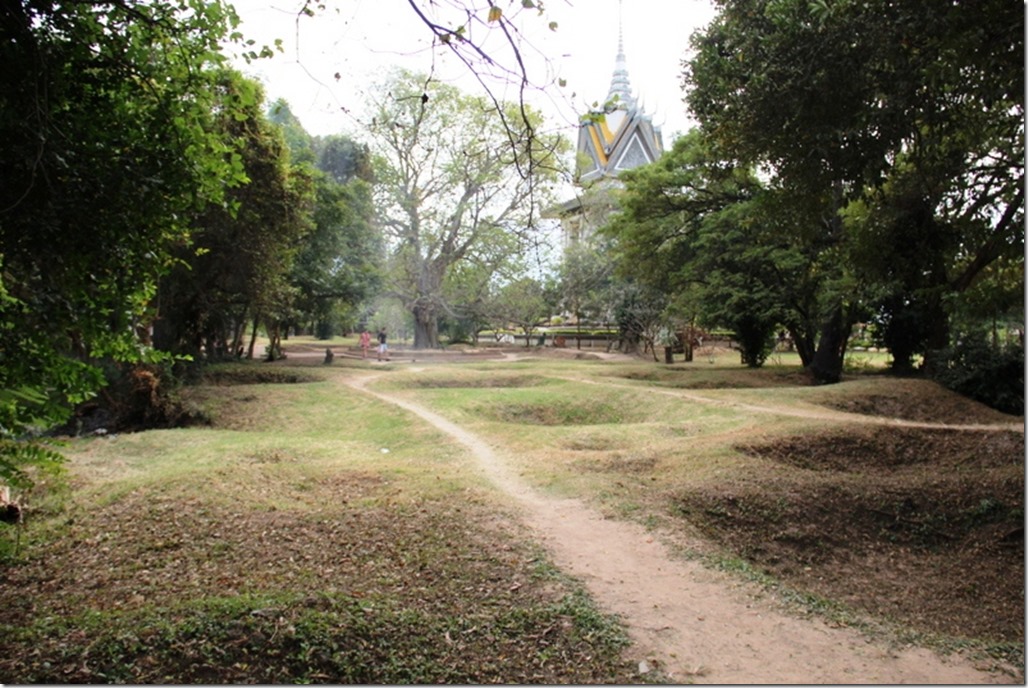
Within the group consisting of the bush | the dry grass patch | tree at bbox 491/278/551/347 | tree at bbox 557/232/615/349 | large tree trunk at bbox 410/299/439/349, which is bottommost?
the dry grass patch

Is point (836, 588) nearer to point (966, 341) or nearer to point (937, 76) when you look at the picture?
point (937, 76)

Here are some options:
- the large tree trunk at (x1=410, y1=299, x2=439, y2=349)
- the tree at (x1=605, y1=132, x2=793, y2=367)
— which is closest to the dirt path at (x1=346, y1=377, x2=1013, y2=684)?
the tree at (x1=605, y1=132, x2=793, y2=367)

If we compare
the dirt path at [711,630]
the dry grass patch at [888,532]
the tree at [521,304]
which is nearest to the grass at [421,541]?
the dry grass patch at [888,532]

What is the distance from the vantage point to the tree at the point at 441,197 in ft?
35.9

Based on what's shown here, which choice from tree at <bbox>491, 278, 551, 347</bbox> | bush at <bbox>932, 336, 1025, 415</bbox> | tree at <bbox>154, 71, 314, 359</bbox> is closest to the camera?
bush at <bbox>932, 336, 1025, 415</bbox>

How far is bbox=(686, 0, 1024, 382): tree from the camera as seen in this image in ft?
12.3

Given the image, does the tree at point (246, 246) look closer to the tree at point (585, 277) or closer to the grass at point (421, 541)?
the grass at point (421, 541)

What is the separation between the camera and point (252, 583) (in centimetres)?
294

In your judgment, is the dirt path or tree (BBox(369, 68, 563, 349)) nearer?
the dirt path

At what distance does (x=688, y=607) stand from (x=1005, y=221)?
483cm

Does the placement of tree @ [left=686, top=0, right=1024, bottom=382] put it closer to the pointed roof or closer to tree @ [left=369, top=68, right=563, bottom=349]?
the pointed roof

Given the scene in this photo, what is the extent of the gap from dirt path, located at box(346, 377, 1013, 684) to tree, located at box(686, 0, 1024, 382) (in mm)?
3109

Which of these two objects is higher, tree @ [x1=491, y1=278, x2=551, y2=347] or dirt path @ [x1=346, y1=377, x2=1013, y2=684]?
tree @ [x1=491, y1=278, x2=551, y2=347]

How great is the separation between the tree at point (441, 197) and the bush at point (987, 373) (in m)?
6.63
